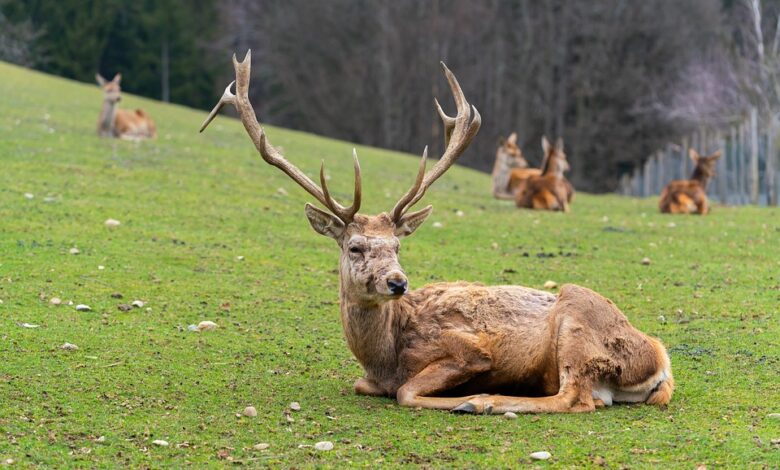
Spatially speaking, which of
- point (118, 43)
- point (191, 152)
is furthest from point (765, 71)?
point (118, 43)

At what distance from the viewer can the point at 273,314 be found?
10.9 meters

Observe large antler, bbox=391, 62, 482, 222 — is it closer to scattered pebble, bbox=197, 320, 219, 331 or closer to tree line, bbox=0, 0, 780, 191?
scattered pebble, bbox=197, 320, 219, 331

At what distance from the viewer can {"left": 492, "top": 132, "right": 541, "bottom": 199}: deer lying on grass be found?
24.9 meters

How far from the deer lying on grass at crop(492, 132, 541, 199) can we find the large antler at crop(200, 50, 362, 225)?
51.8ft

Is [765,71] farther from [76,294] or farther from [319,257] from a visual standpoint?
[76,294]

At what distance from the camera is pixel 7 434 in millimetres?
6664

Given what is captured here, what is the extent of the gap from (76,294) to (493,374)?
468 centimetres

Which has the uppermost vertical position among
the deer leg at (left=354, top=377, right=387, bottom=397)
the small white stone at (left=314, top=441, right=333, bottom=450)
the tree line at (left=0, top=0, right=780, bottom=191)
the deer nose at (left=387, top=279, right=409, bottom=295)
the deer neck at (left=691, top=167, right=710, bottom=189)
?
the tree line at (left=0, top=0, right=780, bottom=191)

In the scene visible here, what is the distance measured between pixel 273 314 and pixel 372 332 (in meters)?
2.97

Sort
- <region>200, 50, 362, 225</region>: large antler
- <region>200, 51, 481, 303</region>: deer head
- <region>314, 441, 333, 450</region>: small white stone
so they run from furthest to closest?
<region>200, 50, 362, 225</region>: large antler, <region>200, 51, 481, 303</region>: deer head, <region>314, 441, 333, 450</region>: small white stone

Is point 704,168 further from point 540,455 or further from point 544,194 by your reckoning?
point 540,455

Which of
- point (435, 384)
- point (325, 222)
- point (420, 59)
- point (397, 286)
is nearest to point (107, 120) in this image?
point (325, 222)

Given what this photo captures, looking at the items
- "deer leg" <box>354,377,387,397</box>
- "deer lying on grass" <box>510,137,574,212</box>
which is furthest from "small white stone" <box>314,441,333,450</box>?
"deer lying on grass" <box>510,137,574,212</box>

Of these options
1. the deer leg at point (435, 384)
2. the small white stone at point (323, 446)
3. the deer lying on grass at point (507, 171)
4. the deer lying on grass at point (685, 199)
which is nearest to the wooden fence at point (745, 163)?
the deer lying on grass at point (507, 171)
